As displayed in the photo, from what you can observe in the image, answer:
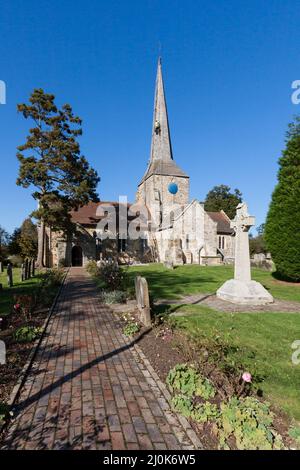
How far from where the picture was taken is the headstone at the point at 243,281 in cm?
1015

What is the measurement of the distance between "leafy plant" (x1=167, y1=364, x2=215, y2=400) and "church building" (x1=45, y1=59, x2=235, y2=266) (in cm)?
2561

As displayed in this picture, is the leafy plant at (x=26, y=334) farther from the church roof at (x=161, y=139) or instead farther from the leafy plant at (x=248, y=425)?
the church roof at (x=161, y=139)

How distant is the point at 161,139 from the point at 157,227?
47.2 feet

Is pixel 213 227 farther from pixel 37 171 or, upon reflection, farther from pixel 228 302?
pixel 228 302

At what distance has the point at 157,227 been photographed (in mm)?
38875

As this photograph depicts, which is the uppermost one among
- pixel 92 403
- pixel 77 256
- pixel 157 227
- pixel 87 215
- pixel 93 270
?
pixel 87 215

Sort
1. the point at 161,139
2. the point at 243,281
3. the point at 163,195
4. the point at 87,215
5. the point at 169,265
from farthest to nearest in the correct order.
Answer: the point at 161,139, the point at 163,195, the point at 87,215, the point at 169,265, the point at 243,281

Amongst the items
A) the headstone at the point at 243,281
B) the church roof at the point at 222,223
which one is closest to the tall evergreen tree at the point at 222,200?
the church roof at the point at 222,223

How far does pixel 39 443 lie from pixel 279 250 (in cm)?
1591

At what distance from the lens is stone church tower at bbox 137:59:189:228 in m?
39.7

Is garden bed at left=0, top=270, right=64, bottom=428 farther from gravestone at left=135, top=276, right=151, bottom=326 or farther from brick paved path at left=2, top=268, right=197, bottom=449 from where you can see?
gravestone at left=135, top=276, right=151, bottom=326

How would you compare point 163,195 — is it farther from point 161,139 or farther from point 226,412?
point 226,412

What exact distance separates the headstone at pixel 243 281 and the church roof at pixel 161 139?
30.4 m

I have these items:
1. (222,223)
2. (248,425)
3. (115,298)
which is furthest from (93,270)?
(222,223)
